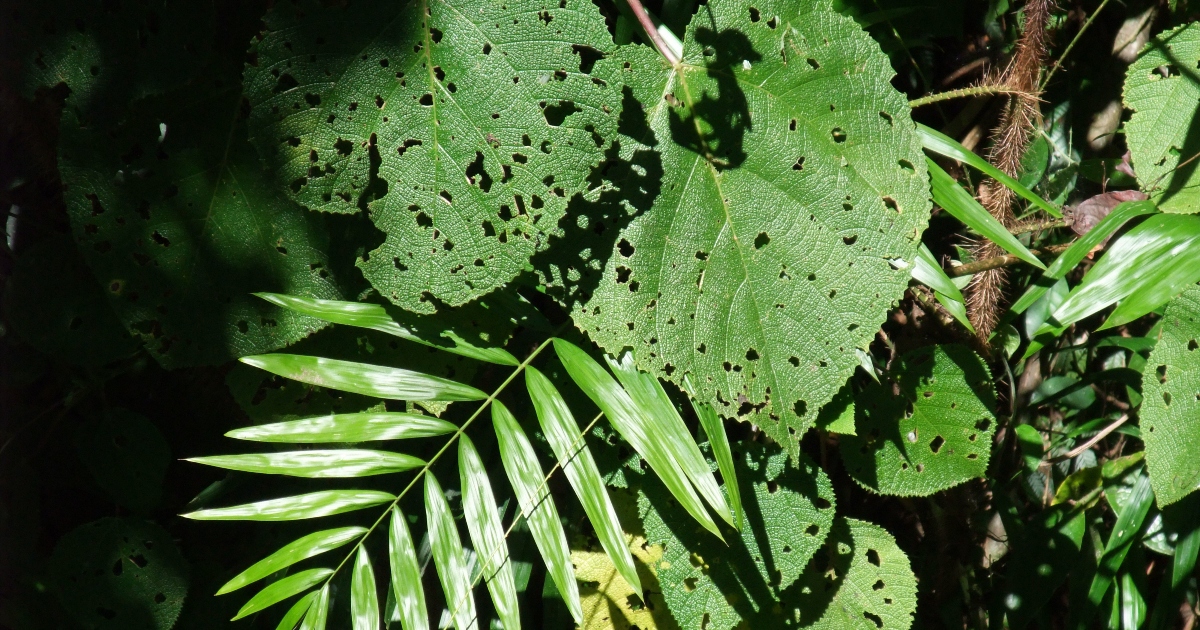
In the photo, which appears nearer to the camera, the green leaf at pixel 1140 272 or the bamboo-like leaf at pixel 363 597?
the bamboo-like leaf at pixel 363 597

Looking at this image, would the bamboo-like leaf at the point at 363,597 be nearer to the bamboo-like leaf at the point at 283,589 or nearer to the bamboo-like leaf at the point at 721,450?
the bamboo-like leaf at the point at 283,589

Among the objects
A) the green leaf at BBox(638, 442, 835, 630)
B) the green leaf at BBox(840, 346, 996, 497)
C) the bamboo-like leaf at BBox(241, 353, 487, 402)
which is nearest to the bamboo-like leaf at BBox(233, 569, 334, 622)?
the bamboo-like leaf at BBox(241, 353, 487, 402)

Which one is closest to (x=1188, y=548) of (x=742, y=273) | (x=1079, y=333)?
(x=1079, y=333)

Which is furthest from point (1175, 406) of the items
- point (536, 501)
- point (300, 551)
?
point (300, 551)

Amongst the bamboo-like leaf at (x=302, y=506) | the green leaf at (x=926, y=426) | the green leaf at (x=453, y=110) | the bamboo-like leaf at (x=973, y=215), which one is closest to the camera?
the green leaf at (x=453, y=110)

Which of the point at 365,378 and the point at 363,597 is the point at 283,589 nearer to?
the point at 363,597

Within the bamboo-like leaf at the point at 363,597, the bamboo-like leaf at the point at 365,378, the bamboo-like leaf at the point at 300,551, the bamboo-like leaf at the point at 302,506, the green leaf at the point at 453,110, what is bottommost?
the bamboo-like leaf at the point at 363,597

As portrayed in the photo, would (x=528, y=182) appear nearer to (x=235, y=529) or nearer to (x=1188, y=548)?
(x=235, y=529)

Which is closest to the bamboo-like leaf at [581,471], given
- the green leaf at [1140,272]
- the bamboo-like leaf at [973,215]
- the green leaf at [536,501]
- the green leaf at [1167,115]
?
the green leaf at [536,501]
